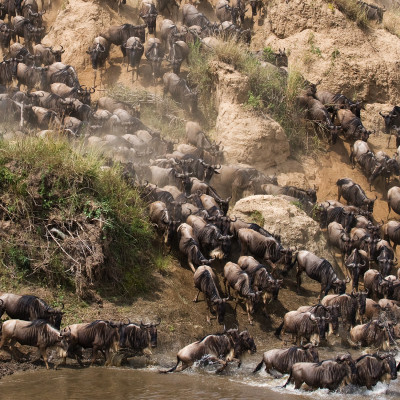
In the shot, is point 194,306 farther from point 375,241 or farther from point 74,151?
point 375,241

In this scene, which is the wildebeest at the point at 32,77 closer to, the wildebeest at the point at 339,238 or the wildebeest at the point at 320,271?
the wildebeest at the point at 339,238

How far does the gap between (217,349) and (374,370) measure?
7.87 ft

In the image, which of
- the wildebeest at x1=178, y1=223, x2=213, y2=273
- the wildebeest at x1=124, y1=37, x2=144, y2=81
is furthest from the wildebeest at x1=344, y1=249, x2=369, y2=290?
the wildebeest at x1=124, y1=37, x2=144, y2=81

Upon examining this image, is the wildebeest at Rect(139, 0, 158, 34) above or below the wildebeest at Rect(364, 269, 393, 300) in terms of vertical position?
above

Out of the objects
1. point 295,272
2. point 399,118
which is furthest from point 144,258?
point 399,118

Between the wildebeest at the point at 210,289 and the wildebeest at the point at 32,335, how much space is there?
11.1ft

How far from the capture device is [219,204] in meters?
16.9

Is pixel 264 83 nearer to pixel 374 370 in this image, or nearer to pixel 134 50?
pixel 134 50

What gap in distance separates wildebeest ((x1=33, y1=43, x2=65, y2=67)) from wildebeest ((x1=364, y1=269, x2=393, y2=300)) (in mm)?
12523

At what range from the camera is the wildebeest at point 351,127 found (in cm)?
2202

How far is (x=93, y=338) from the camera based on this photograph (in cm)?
1117

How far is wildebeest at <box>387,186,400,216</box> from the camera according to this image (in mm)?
19833

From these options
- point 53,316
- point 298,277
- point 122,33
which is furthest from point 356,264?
point 122,33

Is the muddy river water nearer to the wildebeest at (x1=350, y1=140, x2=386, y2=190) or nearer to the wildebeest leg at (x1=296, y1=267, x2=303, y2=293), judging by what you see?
the wildebeest leg at (x1=296, y1=267, x2=303, y2=293)
